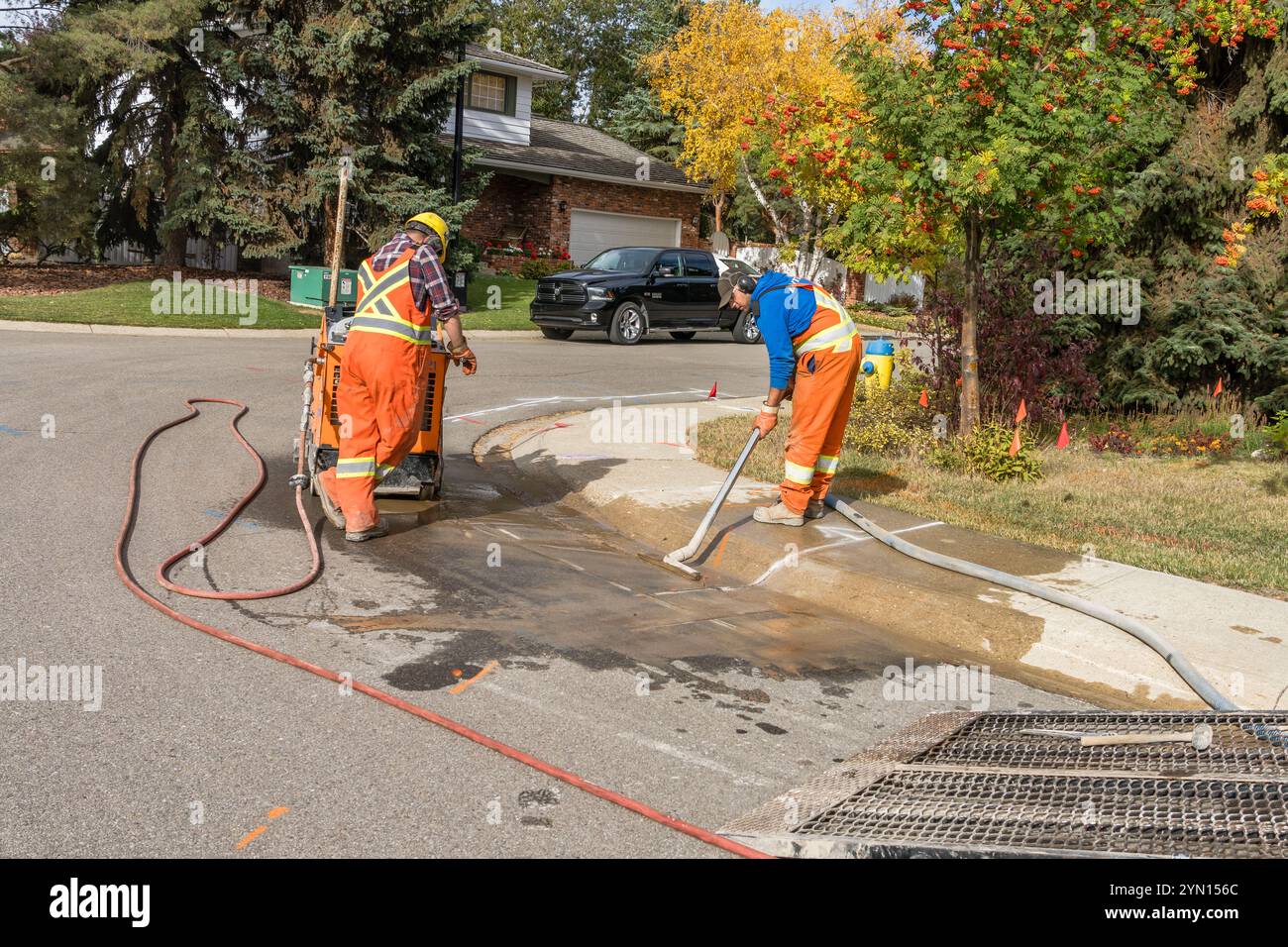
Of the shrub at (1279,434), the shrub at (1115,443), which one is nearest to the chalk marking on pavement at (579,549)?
the shrub at (1115,443)

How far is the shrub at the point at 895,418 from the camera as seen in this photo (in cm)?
1025

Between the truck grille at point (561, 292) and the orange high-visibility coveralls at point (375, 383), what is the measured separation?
43.1 feet

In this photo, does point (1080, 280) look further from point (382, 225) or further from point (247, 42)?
point (247, 42)

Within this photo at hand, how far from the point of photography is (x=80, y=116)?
22844 mm

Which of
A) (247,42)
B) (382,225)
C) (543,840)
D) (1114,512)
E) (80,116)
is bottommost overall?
(543,840)

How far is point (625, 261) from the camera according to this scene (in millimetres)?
20969

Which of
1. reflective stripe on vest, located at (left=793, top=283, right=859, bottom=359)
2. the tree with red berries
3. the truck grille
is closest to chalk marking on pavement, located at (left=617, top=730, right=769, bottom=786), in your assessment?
reflective stripe on vest, located at (left=793, top=283, right=859, bottom=359)

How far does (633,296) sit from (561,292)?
1.31 m

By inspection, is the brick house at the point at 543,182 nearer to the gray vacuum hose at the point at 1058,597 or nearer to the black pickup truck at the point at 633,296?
the black pickup truck at the point at 633,296

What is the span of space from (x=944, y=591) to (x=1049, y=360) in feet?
19.8

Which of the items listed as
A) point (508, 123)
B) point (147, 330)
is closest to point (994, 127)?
point (147, 330)

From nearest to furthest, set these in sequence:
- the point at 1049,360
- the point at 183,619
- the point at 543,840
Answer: the point at 543,840
the point at 183,619
the point at 1049,360

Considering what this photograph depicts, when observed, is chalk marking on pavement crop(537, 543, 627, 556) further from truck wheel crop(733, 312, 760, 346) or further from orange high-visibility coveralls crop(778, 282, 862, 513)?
truck wheel crop(733, 312, 760, 346)
